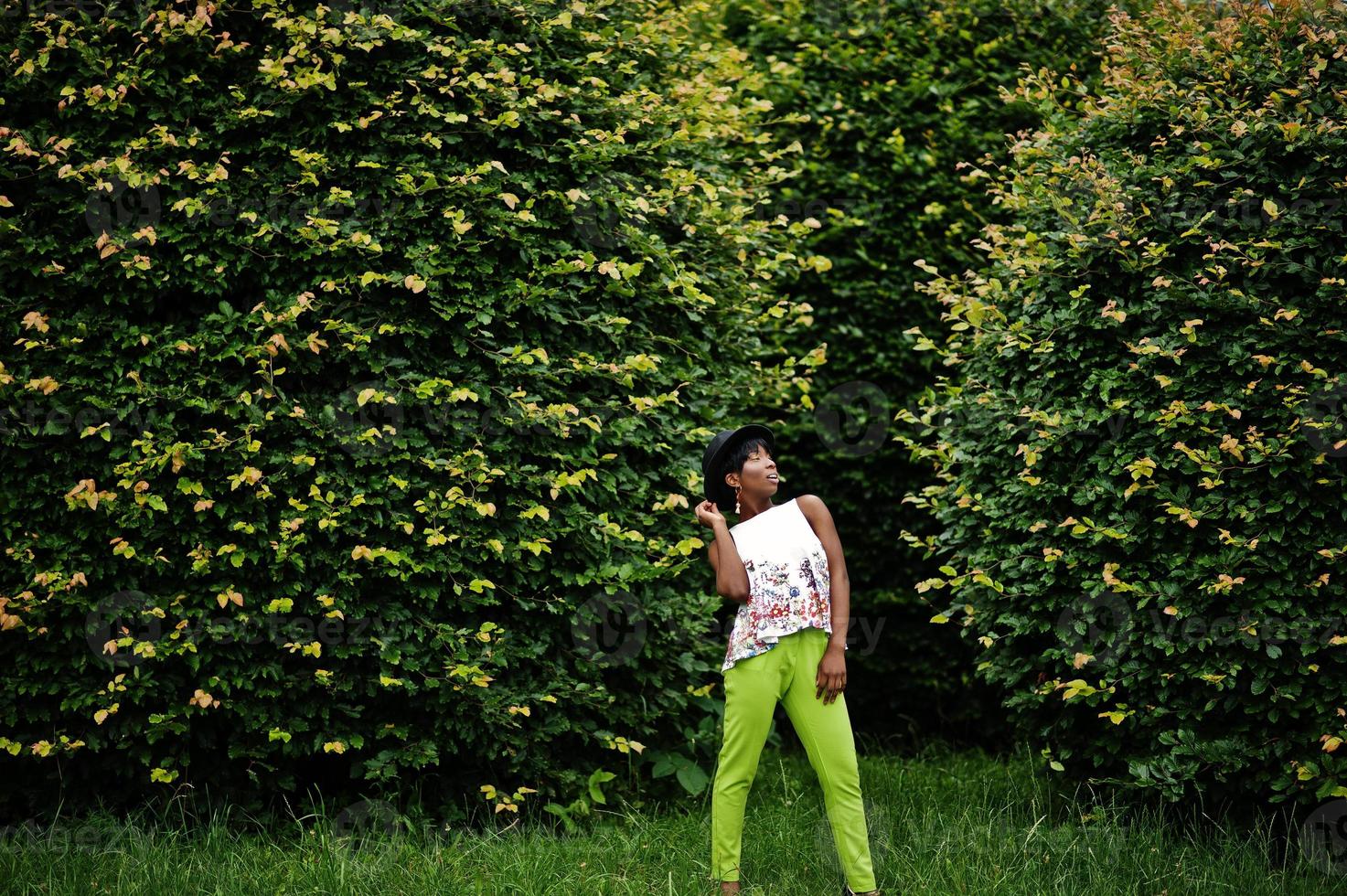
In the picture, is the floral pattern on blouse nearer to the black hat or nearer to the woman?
the woman

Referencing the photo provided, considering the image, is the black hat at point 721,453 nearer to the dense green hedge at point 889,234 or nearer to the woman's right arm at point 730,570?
the woman's right arm at point 730,570

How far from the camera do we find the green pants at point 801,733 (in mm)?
3703

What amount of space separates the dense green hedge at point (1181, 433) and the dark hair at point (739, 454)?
124cm

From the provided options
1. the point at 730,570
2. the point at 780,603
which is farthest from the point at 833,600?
the point at 730,570

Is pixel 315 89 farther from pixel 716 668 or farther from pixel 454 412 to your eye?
pixel 716 668

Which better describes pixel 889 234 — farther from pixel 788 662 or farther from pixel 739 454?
pixel 788 662

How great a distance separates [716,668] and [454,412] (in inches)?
69.1

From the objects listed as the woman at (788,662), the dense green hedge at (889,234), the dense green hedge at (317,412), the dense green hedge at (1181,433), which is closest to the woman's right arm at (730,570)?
the woman at (788,662)

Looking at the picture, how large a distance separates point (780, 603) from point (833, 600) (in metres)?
0.20

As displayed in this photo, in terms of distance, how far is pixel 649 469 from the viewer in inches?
199

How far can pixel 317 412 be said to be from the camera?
458 cm

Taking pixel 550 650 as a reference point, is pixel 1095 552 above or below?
above

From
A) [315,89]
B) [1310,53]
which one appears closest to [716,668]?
[315,89]

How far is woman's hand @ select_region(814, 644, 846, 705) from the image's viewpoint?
3695 millimetres
